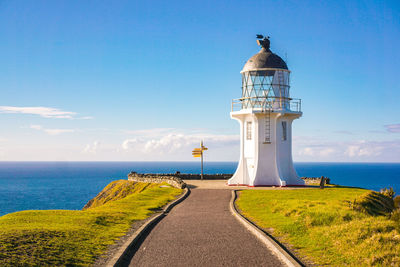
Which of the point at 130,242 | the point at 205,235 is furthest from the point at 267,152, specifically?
the point at 130,242

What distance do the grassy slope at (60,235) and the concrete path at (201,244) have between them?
1347 millimetres

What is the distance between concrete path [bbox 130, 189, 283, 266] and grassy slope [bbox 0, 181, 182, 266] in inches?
53.0

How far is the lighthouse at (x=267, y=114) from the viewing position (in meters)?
35.3

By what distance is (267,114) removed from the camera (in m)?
35.2

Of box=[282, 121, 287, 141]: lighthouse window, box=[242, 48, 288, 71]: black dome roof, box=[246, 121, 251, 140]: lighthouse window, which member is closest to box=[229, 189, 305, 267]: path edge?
box=[246, 121, 251, 140]: lighthouse window

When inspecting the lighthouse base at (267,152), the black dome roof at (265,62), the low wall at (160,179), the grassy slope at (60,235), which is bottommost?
the grassy slope at (60,235)

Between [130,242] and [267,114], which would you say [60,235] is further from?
[267,114]

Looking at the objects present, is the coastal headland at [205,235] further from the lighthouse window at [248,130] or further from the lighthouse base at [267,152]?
the lighthouse window at [248,130]

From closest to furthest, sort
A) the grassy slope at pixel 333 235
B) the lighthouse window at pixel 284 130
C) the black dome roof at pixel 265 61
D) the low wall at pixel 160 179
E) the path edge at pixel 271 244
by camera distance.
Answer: the path edge at pixel 271 244
the grassy slope at pixel 333 235
the low wall at pixel 160 179
the black dome roof at pixel 265 61
the lighthouse window at pixel 284 130

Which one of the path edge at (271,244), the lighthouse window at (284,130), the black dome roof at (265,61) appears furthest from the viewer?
the lighthouse window at (284,130)

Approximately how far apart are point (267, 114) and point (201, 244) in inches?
934

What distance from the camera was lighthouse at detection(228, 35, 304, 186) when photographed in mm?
35312

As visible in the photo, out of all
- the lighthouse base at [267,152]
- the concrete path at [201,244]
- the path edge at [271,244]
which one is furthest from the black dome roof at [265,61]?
the path edge at [271,244]

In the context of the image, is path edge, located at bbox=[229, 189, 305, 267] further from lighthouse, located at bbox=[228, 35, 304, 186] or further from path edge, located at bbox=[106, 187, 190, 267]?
lighthouse, located at bbox=[228, 35, 304, 186]
